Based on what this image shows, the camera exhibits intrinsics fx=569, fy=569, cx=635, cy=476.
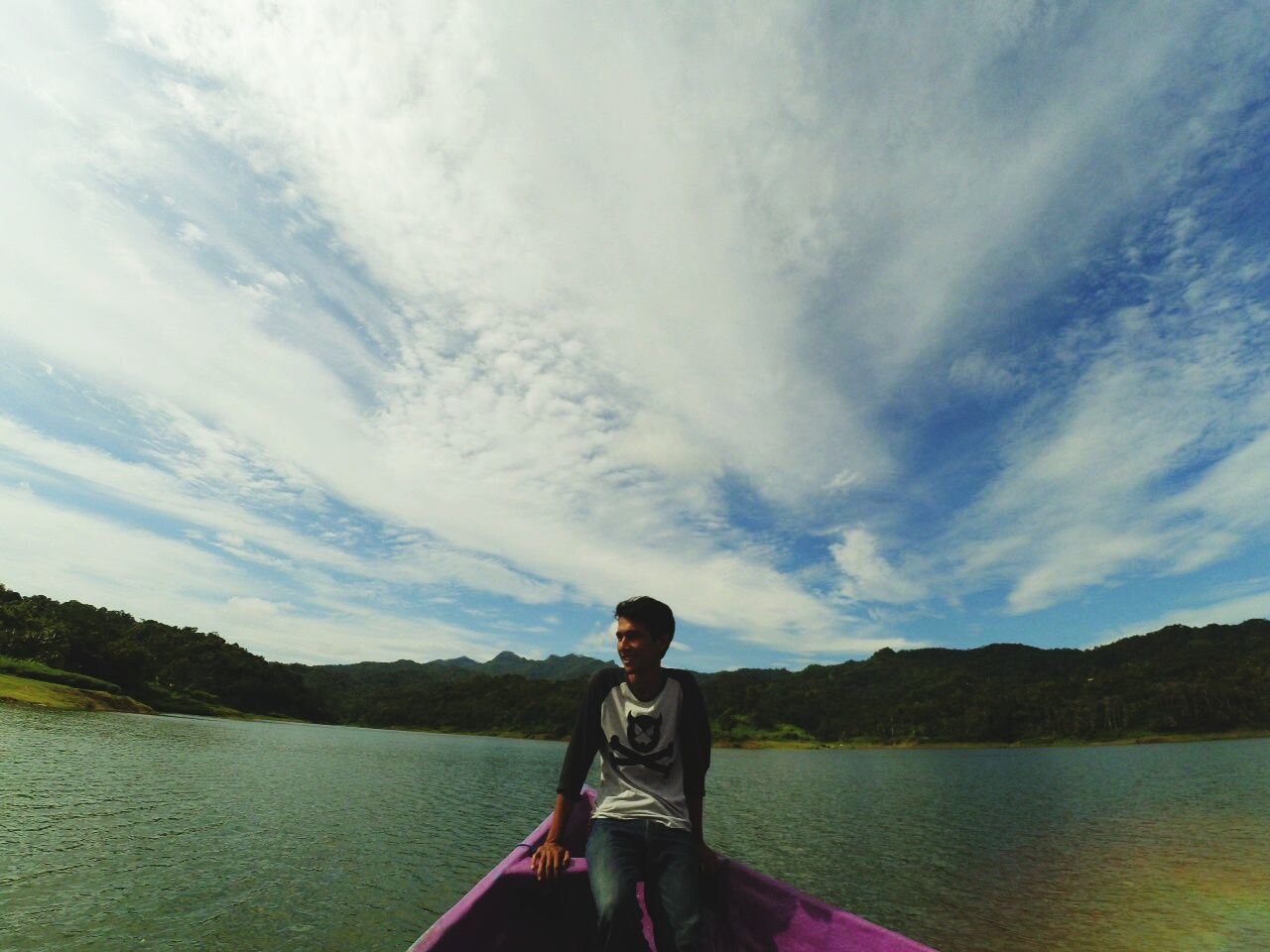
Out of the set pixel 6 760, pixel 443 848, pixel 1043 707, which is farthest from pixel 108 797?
pixel 1043 707

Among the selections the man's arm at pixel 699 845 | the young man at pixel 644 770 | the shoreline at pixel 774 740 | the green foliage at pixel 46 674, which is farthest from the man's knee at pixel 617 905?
the green foliage at pixel 46 674

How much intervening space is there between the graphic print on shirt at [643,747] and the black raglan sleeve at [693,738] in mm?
177

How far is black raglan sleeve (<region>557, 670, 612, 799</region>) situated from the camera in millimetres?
5332

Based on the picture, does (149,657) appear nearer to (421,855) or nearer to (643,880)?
(421,855)

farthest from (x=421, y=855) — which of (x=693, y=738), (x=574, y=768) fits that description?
(x=693, y=738)

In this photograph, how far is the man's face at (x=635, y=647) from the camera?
534cm

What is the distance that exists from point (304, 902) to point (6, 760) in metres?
28.1

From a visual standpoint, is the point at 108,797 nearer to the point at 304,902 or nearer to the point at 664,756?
the point at 304,902

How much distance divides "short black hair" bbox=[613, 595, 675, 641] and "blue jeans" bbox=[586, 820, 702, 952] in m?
1.69

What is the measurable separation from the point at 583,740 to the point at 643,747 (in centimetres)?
58

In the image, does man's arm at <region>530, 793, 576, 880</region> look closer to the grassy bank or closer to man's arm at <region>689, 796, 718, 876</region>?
man's arm at <region>689, 796, 718, 876</region>

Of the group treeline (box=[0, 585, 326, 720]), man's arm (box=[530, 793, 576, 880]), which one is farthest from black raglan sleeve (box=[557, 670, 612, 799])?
treeline (box=[0, 585, 326, 720])

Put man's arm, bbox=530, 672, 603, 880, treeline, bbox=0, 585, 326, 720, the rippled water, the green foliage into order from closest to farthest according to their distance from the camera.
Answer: man's arm, bbox=530, 672, 603, 880 → the rippled water → the green foliage → treeline, bbox=0, 585, 326, 720

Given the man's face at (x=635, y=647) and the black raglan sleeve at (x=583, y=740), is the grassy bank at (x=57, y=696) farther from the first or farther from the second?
the man's face at (x=635, y=647)
